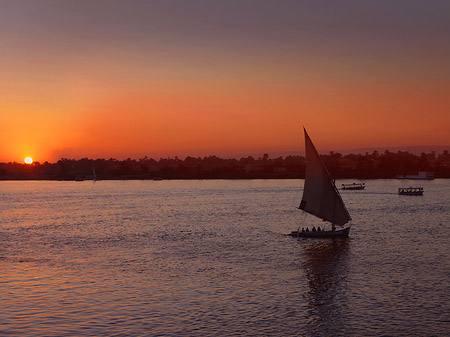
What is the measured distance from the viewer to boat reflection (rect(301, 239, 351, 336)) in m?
34.2

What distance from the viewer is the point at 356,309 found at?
37.8 meters

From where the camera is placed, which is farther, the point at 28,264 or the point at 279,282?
the point at 28,264

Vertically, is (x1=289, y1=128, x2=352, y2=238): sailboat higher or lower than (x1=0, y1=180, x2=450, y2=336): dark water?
higher

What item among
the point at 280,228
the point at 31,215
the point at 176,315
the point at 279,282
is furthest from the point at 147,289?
the point at 31,215

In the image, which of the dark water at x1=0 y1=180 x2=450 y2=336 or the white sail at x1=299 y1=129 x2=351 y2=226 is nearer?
the dark water at x1=0 y1=180 x2=450 y2=336

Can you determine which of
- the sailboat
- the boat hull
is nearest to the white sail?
the sailboat

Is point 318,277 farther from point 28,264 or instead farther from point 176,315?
point 28,264

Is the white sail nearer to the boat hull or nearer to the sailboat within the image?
the sailboat

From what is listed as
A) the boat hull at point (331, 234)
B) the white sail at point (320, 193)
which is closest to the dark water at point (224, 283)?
the boat hull at point (331, 234)

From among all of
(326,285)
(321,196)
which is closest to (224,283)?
(326,285)

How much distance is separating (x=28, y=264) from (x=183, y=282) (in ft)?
62.5

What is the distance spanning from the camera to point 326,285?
150 ft

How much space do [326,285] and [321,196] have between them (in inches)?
1081

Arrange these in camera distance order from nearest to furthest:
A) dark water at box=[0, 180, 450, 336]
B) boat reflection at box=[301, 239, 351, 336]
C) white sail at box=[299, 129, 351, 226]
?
1. boat reflection at box=[301, 239, 351, 336]
2. dark water at box=[0, 180, 450, 336]
3. white sail at box=[299, 129, 351, 226]
